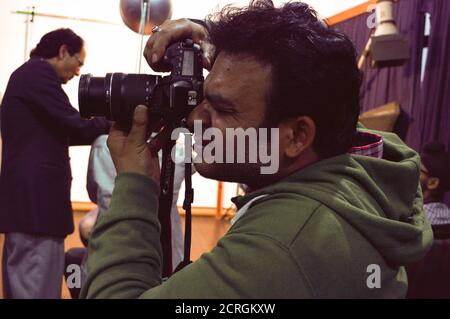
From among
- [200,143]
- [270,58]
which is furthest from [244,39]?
[200,143]

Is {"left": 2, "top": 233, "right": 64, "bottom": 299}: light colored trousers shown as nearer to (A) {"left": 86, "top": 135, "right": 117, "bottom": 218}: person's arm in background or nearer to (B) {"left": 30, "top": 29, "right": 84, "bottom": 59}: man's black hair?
(A) {"left": 86, "top": 135, "right": 117, "bottom": 218}: person's arm in background

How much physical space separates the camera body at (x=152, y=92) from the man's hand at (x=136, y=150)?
29 millimetres

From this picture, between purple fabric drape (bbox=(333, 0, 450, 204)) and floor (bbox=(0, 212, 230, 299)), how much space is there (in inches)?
64.3

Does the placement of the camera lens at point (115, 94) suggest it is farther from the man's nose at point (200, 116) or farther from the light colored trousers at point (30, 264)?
the light colored trousers at point (30, 264)

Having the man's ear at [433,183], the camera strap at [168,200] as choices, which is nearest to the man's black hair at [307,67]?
the camera strap at [168,200]

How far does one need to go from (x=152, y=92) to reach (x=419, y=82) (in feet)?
8.35

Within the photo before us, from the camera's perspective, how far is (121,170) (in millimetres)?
A: 678

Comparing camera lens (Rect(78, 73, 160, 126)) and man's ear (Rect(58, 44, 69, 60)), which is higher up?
man's ear (Rect(58, 44, 69, 60))

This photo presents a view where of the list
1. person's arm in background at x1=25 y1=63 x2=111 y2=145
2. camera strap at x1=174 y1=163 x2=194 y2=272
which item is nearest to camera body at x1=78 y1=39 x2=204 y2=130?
camera strap at x1=174 y1=163 x2=194 y2=272

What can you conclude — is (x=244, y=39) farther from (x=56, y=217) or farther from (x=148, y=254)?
(x=56, y=217)

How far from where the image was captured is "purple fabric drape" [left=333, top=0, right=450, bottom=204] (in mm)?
2680

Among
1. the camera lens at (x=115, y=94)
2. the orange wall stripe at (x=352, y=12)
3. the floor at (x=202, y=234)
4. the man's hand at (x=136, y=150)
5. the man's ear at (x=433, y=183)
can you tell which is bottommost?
the floor at (x=202, y=234)

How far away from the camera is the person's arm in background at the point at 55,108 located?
1713mm
